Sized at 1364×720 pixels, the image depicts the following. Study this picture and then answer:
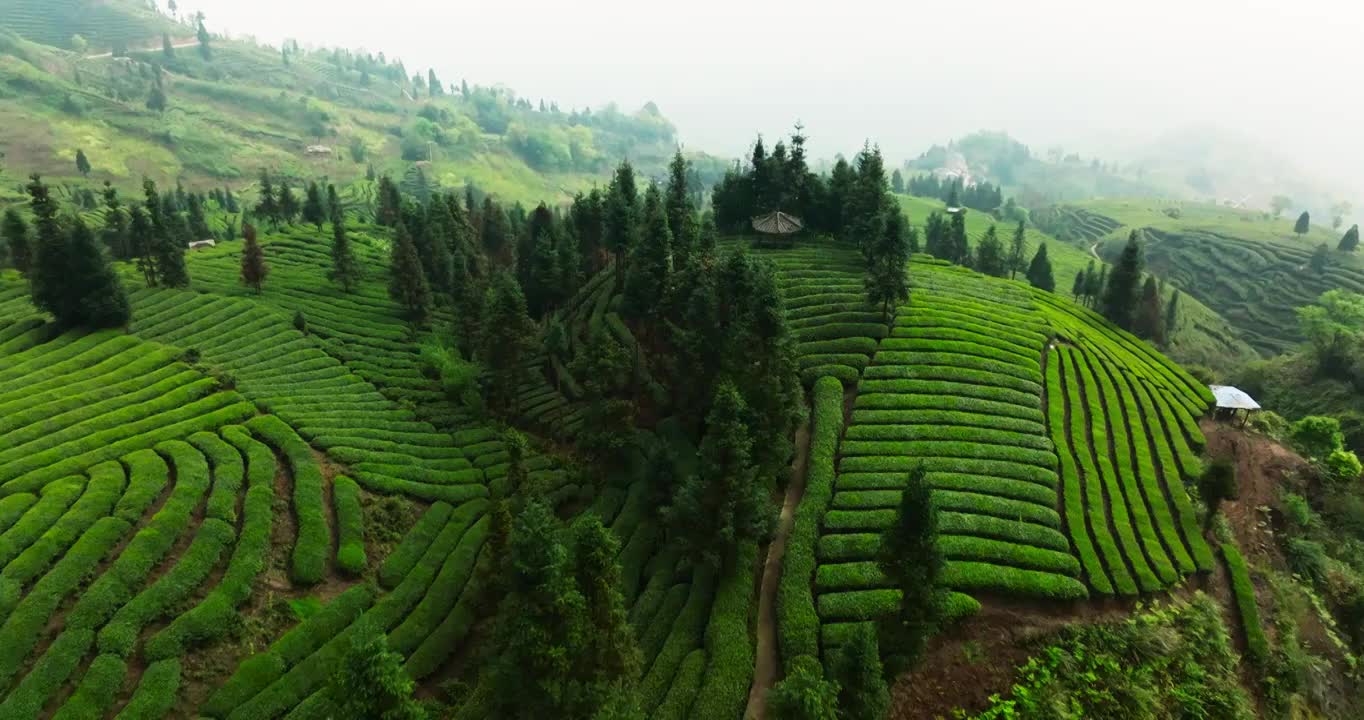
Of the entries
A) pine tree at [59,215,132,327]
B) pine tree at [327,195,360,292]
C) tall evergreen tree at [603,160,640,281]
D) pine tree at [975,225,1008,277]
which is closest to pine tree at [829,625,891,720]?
tall evergreen tree at [603,160,640,281]

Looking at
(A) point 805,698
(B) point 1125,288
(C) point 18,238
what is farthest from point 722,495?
(C) point 18,238

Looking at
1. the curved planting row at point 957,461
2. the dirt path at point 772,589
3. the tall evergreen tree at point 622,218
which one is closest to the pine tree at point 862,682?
the dirt path at point 772,589

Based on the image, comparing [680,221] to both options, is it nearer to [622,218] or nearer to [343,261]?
[622,218]

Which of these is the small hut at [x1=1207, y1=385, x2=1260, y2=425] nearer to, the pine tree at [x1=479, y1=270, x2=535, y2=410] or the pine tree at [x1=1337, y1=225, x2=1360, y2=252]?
the pine tree at [x1=479, y1=270, x2=535, y2=410]

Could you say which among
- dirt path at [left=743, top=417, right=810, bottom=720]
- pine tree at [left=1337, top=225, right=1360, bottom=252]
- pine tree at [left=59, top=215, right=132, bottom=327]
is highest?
pine tree at [left=1337, top=225, right=1360, bottom=252]

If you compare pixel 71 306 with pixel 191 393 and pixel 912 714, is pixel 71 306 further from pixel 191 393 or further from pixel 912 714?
pixel 912 714

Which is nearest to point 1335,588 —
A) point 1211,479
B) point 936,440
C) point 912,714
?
point 1211,479

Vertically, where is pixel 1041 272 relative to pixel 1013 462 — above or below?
above
